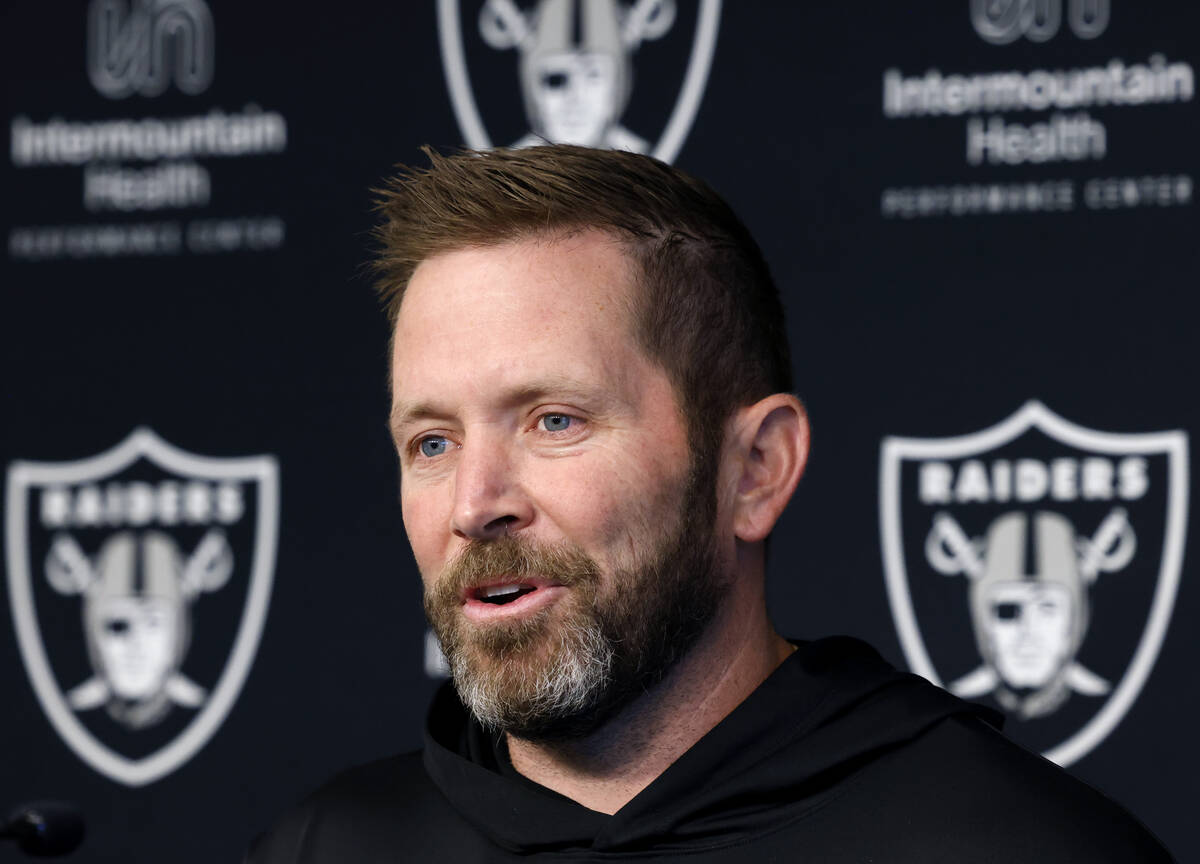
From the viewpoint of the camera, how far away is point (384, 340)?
2953 millimetres

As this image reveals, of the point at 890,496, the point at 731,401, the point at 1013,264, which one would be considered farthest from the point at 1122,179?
the point at 731,401

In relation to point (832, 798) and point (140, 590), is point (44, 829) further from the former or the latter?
point (140, 590)

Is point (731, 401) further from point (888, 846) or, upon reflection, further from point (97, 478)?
point (97, 478)

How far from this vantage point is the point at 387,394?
114 inches

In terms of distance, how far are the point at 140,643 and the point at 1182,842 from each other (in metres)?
1.66

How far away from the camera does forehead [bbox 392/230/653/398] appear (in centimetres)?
160

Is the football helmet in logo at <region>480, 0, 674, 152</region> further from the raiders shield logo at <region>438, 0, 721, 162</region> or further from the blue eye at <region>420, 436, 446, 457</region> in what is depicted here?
the blue eye at <region>420, 436, 446, 457</region>

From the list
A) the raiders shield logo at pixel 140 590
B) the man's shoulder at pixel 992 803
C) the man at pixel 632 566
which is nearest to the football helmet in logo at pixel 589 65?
the raiders shield logo at pixel 140 590

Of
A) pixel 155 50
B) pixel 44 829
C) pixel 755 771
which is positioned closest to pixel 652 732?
pixel 755 771

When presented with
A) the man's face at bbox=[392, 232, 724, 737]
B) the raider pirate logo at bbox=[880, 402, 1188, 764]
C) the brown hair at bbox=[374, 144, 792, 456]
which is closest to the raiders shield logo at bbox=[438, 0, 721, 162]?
the raider pirate logo at bbox=[880, 402, 1188, 764]

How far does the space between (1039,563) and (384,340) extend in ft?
3.67

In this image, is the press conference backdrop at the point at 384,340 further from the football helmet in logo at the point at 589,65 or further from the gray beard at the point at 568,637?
the gray beard at the point at 568,637

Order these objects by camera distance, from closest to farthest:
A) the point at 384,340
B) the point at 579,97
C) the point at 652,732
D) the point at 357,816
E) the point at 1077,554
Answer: the point at 652,732, the point at 357,816, the point at 1077,554, the point at 579,97, the point at 384,340

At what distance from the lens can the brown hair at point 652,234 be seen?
5.46 feet
